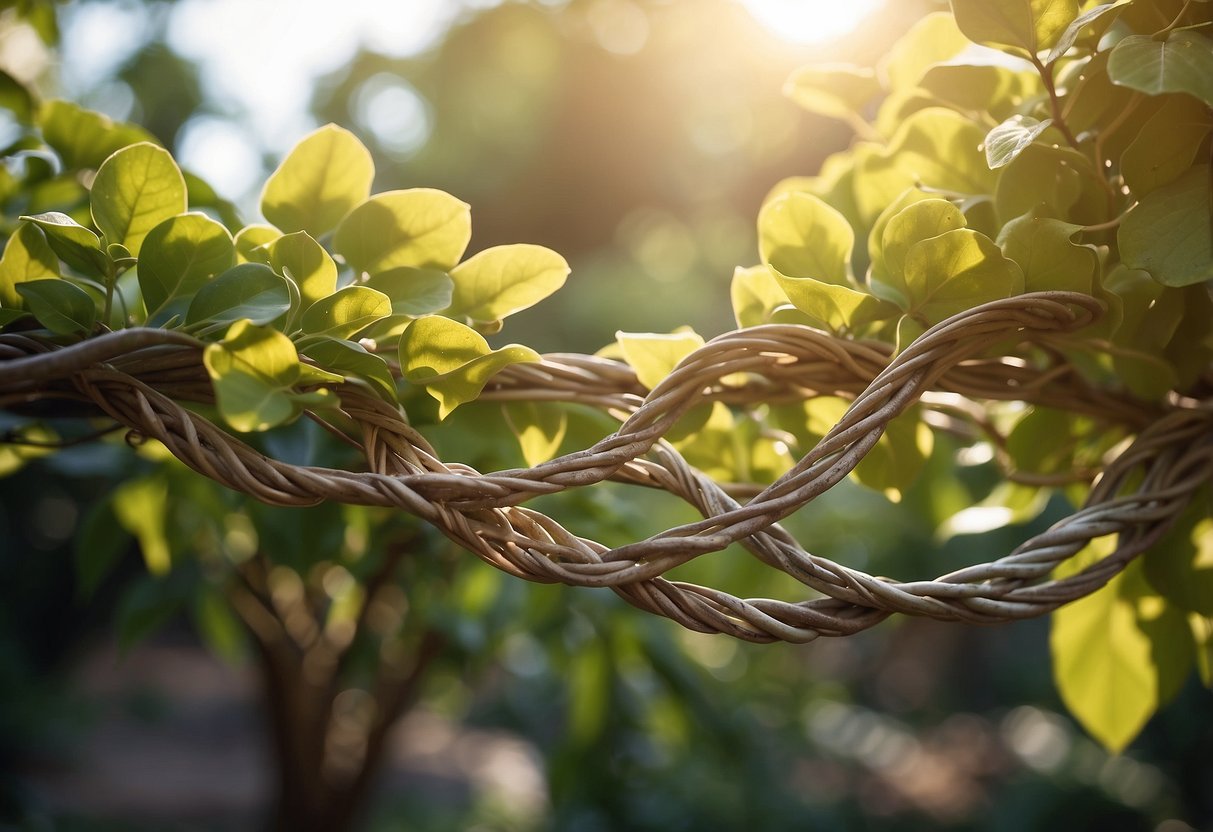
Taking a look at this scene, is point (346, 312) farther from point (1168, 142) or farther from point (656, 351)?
point (1168, 142)

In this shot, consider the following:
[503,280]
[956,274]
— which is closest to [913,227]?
[956,274]

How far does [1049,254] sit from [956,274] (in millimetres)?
30

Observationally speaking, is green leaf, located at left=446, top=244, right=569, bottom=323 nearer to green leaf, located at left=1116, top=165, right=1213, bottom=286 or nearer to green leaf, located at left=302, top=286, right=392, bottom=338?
green leaf, located at left=302, top=286, right=392, bottom=338

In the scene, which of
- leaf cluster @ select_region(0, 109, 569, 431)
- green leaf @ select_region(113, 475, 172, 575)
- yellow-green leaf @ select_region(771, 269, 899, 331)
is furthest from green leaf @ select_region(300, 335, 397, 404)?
green leaf @ select_region(113, 475, 172, 575)

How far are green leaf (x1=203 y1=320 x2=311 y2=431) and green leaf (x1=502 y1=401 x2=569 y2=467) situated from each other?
0.10m

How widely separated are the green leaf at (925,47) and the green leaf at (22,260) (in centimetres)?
33

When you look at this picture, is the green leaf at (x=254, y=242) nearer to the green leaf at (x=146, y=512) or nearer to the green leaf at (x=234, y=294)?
the green leaf at (x=234, y=294)

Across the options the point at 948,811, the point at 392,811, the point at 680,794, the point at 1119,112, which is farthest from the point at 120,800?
the point at 1119,112

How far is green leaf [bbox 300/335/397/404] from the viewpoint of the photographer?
0.24 metres

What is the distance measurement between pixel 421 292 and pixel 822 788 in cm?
219

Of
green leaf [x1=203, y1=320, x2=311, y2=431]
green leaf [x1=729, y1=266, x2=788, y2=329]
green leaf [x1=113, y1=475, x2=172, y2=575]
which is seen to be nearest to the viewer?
green leaf [x1=203, y1=320, x2=311, y2=431]


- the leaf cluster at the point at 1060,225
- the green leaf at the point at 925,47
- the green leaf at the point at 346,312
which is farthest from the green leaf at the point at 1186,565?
the green leaf at the point at 346,312

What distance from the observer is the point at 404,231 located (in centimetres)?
29

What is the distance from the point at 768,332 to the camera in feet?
0.90
